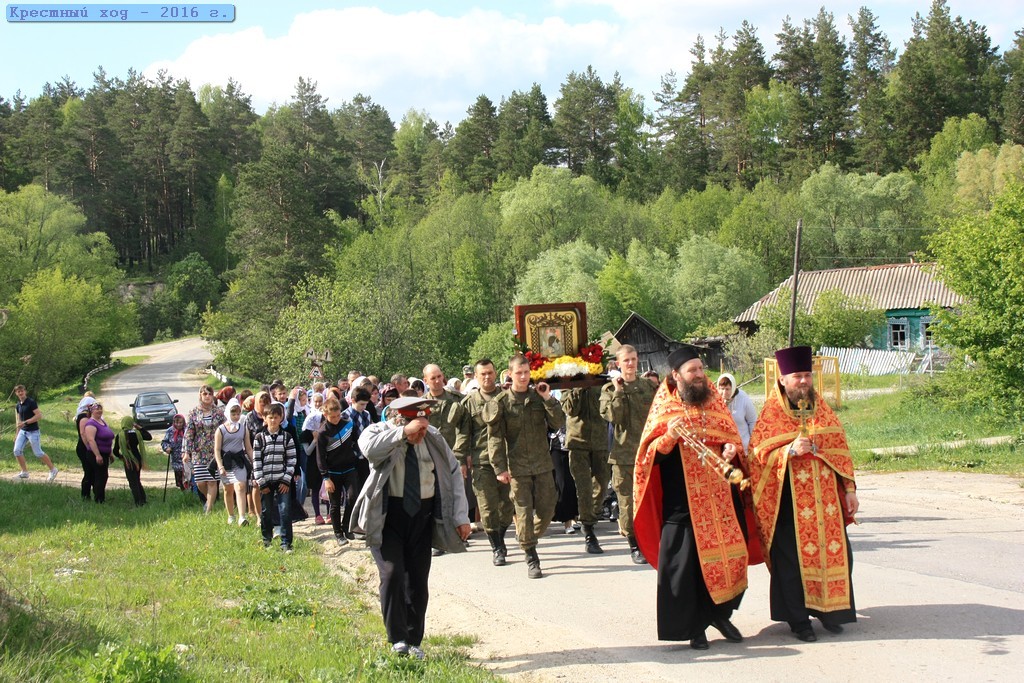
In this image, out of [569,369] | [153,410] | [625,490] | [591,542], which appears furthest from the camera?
[153,410]

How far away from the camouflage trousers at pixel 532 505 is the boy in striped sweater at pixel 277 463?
2.84 meters

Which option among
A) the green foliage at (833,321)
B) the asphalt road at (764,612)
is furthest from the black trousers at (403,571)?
the green foliage at (833,321)

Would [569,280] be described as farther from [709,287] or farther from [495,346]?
[495,346]

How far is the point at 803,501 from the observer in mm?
7152

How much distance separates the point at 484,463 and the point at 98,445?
7716 millimetres

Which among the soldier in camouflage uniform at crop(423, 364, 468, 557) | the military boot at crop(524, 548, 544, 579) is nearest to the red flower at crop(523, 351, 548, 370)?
the soldier in camouflage uniform at crop(423, 364, 468, 557)

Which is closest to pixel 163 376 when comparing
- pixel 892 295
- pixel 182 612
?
pixel 892 295

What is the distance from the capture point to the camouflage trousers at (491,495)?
10.8m

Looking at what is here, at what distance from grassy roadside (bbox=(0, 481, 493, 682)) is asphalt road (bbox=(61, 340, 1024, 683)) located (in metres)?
0.64

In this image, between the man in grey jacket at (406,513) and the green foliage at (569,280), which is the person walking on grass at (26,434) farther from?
the green foliage at (569,280)

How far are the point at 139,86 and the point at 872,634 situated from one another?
343 feet

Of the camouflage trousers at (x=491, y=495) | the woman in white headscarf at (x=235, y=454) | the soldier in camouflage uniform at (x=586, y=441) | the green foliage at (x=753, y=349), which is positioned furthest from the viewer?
the green foliage at (x=753, y=349)

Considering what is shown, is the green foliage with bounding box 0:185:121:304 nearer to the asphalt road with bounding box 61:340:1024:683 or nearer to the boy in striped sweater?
the boy in striped sweater

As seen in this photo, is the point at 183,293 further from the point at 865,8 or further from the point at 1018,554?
the point at 1018,554
